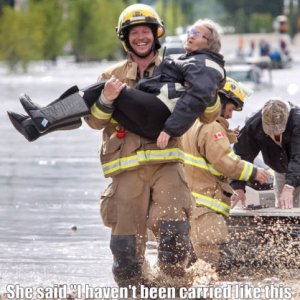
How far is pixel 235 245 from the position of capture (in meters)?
9.62

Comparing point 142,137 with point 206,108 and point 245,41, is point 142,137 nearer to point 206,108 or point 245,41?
point 206,108

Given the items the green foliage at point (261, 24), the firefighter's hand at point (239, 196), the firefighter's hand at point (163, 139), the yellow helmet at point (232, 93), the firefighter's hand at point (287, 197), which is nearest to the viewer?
the firefighter's hand at point (163, 139)

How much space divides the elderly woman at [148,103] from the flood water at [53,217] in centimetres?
117

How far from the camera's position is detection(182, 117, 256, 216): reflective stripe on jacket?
356 inches

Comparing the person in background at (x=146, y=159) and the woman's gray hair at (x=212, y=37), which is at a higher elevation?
the woman's gray hair at (x=212, y=37)

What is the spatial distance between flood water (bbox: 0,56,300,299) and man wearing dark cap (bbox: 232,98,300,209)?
2.97 feet

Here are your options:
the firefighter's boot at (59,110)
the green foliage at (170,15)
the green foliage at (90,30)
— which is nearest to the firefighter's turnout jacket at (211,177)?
the firefighter's boot at (59,110)

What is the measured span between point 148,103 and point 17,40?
66.6m

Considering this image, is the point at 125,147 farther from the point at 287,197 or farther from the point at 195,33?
the point at 287,197

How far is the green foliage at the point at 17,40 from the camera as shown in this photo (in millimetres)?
74375

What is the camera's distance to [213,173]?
9.27 metres

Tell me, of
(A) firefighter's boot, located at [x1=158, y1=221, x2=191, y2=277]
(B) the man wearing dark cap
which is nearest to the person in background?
(A) firefighter's boot, located at [x1=158, y1=221, x2=191, y2=277]

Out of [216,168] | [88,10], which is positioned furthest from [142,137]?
[88,10]

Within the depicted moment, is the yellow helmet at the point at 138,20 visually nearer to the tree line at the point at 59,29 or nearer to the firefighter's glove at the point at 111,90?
the firefighter's glove at the point at 111,90
